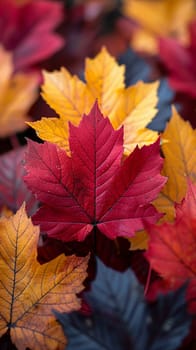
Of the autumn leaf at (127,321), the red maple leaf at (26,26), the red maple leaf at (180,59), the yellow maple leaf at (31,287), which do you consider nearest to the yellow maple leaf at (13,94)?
the red maple leaf at (26,26)

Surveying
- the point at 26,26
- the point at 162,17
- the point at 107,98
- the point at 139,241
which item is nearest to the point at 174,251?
the point at 139,241

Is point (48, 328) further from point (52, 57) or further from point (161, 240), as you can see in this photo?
point (52, 57)

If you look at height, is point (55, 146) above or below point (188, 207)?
above

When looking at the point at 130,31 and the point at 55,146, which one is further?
the point at 130,31

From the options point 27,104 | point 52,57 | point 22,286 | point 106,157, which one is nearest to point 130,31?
point 52,57

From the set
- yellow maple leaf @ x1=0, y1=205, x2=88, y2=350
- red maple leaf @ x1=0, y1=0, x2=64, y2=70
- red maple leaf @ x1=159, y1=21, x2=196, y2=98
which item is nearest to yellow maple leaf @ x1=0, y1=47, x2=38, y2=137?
red maple leaf @ x1=0, y1=0, x2=64, y2=70
